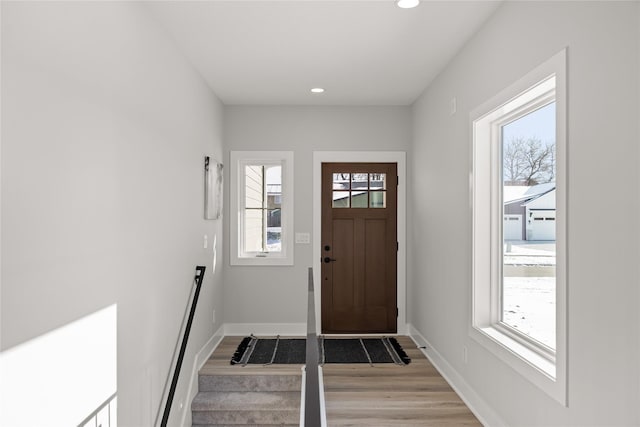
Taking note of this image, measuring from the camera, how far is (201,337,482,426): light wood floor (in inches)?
114

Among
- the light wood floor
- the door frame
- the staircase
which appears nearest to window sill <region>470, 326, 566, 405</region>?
the light wood floor

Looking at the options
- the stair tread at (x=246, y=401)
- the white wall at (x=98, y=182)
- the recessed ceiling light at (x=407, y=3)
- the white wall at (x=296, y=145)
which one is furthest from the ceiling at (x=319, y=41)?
the stair tread at (x=246, y=401)

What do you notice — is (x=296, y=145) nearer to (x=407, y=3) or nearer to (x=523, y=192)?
(x=407, y=3)

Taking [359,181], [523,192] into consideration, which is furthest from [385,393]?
[359,181]

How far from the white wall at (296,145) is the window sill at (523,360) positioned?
2.40 meters

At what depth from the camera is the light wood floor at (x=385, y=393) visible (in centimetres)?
290

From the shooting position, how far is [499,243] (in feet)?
9.63

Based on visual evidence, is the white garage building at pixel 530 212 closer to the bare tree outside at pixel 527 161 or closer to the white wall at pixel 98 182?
the bare tree outside at pixel 527 161

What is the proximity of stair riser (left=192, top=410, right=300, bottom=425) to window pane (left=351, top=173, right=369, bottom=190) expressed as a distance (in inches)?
98.7

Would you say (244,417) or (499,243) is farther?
(244,417)

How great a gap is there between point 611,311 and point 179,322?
2713 millimetres

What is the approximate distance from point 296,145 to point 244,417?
9.27 ft

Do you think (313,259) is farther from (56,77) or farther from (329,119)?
(56,77)

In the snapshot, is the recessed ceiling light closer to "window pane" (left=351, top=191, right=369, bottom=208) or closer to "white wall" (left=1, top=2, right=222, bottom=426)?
"white wall" (left=1, top=2, right=222, bottom=426)
